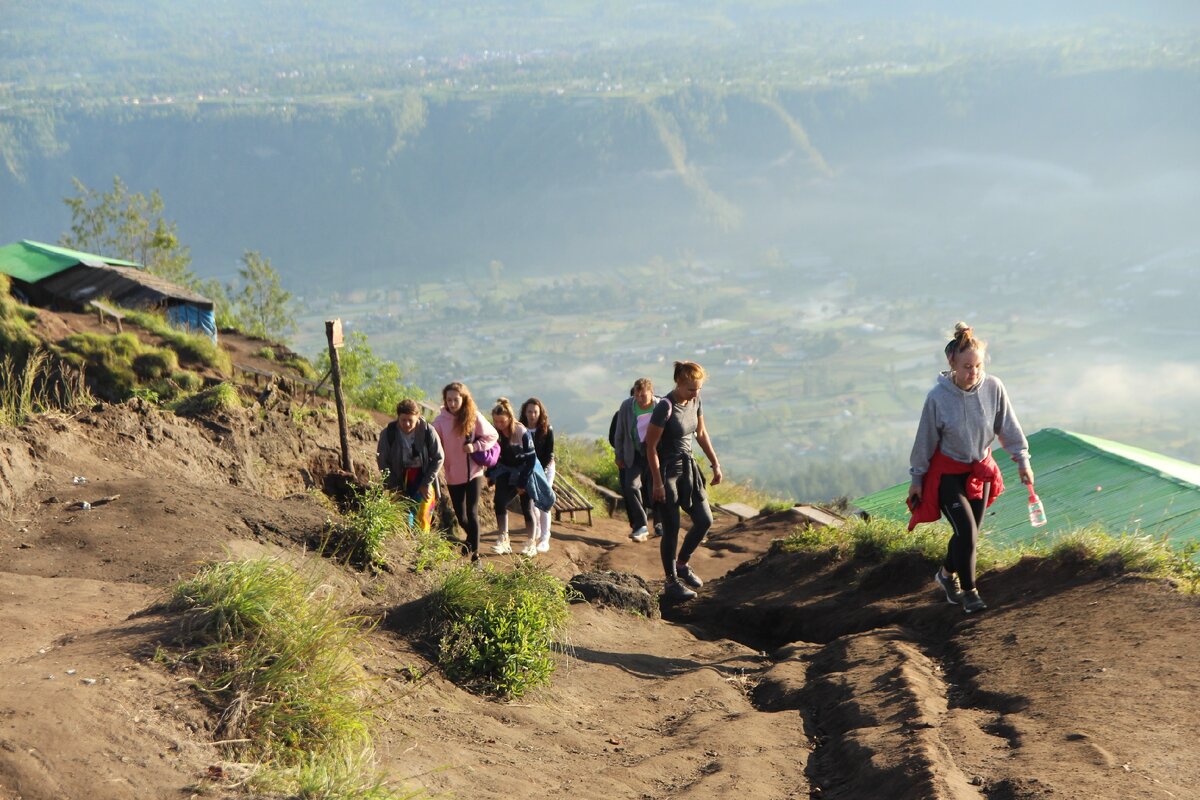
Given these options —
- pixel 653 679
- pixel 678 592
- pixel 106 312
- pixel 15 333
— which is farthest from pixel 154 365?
pixel 653 679

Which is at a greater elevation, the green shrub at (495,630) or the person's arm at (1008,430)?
the person's arm at (1008,430)

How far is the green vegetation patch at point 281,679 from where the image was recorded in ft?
11.7

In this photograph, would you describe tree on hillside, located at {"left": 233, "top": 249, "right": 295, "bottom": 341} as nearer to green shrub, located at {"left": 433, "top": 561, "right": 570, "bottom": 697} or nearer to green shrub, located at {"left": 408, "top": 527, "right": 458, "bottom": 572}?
green shrub, located at {"left": 408, "top": 527, "right": 458, "bottom": 572}

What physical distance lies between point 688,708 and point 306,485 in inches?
210

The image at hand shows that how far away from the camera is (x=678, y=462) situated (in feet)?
24.6

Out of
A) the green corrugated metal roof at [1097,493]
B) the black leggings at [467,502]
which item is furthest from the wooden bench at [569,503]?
the black leggings at [467,502]

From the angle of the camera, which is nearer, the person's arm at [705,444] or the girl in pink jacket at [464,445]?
the person's arm at [705,444]

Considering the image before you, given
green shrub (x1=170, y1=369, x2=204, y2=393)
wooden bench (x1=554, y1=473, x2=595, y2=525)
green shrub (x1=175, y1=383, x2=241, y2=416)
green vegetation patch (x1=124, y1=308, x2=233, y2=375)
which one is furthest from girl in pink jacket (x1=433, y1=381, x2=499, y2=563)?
green vegetation patch (x1=124, y1=308, x2=233, y2=375)

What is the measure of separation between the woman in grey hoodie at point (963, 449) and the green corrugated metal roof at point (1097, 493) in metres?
2.34

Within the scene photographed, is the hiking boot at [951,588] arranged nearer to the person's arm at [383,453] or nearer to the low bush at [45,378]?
the person's arm at [383,453]

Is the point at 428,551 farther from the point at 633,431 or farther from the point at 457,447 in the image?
the point at 633,431

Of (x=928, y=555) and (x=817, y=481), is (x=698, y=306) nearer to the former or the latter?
(x=817, y=481)

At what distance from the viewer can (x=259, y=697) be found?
3.90 m

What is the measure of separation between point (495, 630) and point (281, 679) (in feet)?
4.71
